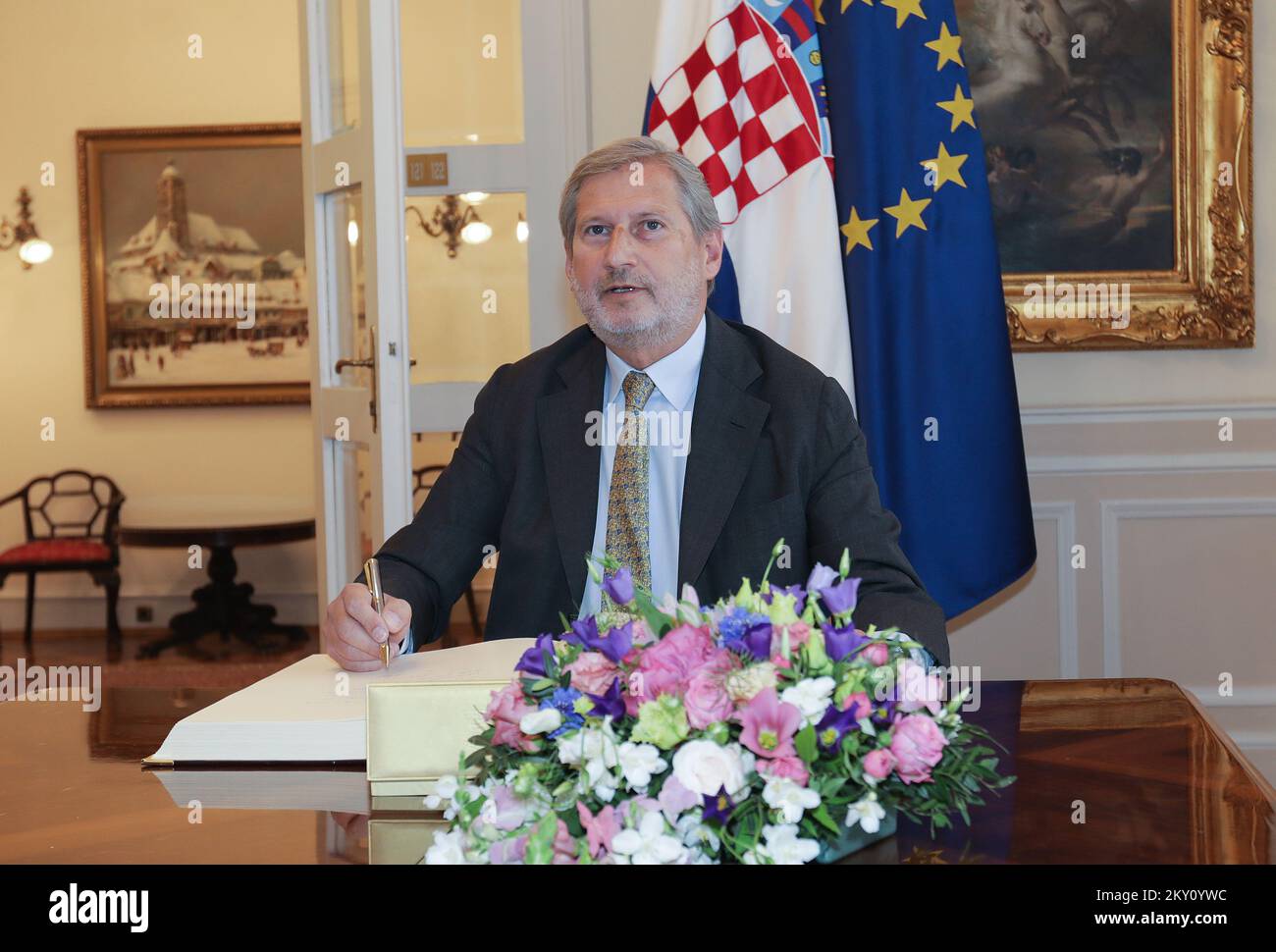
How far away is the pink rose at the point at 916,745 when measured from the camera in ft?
2.93

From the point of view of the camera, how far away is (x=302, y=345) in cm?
723

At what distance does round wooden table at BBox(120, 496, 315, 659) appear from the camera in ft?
20.3

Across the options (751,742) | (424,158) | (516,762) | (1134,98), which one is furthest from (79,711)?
(1134,98)

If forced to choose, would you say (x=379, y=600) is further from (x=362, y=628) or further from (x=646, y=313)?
(x=646, y=313)

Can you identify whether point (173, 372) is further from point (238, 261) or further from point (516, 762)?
point (516, 762)

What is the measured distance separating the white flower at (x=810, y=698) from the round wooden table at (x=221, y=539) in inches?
219

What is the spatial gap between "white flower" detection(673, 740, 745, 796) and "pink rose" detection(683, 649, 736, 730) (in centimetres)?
2

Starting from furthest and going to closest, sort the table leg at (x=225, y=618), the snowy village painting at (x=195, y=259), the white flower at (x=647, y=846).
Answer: the snowy village painting at (x=195, y=259), the table leg at (x=225, y=618), the white flower at (x=647, y=846)

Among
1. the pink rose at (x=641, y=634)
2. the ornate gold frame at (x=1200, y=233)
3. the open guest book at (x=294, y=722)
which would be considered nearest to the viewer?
the pink rose at (x=641, y=634)

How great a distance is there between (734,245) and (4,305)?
563 cm

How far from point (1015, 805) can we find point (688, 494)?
2.79 feet

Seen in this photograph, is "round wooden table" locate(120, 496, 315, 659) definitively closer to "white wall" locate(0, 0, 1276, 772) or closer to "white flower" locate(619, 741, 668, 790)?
"white wall" locate(0, 0, 1276, 772)

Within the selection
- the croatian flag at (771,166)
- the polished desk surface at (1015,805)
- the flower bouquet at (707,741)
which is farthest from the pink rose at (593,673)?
the croatian flag at (771,166)

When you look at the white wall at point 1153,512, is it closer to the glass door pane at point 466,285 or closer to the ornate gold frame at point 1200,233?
the ornate gold frame at point 1200,233
